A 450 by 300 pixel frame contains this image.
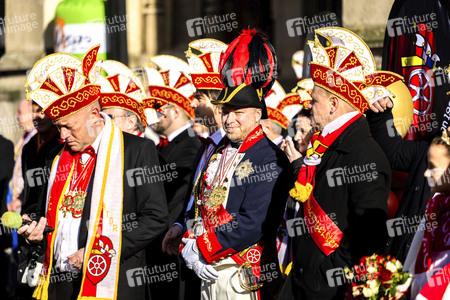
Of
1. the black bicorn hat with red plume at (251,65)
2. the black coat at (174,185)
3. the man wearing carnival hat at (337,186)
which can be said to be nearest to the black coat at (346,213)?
the man wearing carnival hat at (337,186)

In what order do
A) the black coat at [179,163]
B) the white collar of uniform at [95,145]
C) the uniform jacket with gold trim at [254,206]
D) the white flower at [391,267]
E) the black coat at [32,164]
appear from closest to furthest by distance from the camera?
the white flower at [391,267] → the uniform jacket with gold trim at [254,206] → the white collar of uniform at [95,145] → the black coat at [32,164] → the black coat at [179,163]

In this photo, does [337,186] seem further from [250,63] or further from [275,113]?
[275,113]

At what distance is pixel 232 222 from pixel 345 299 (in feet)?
3.05

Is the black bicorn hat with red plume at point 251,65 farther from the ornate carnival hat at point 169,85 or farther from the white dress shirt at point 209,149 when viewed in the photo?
the ornate carnival hat at point 169,85

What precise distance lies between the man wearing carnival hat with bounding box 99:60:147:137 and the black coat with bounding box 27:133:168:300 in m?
1.38

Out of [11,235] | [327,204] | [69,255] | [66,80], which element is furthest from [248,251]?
[11,235]

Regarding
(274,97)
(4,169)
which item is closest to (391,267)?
(274,97)

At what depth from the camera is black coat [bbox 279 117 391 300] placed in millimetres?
5523

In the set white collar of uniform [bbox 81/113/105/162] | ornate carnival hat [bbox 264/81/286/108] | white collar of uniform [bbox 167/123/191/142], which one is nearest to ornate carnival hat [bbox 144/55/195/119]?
white collar of uniform [bbox 167/123/191/142]

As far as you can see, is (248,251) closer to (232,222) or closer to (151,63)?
(232,222)

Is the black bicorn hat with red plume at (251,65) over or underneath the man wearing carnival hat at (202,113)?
over

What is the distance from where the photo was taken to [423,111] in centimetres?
649

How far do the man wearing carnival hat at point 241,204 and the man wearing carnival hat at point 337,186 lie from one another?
231mm

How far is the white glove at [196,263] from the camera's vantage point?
19.7ft
